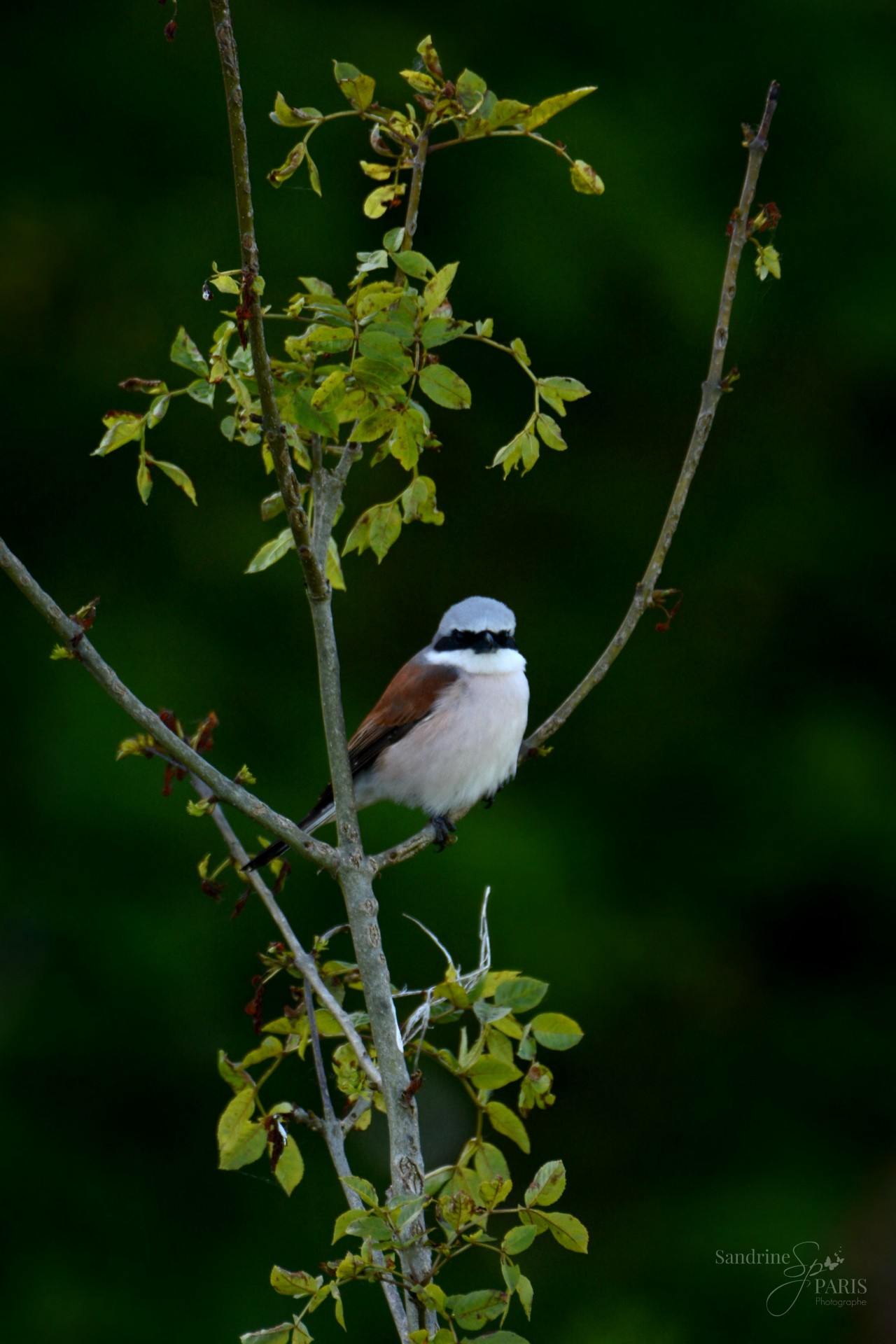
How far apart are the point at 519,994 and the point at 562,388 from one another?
68cm

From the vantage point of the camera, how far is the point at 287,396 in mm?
1379

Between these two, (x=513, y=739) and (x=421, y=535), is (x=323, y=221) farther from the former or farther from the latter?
(x=513, y=739)

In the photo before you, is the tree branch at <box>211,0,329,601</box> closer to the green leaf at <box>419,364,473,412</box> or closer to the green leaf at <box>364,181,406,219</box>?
the green leaf at <box>419,364,473,412</box>

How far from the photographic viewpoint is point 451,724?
104 inches

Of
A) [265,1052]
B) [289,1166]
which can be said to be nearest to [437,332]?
[265,1052]

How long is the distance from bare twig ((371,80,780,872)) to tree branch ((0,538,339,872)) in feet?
0.30

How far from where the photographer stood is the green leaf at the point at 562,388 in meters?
1.54

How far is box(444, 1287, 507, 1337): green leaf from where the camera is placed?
1.24 meters

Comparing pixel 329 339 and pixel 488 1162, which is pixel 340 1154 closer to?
pixel 488 1162

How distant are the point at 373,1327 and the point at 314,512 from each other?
3.80 metres

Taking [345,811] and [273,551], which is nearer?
[345,811]

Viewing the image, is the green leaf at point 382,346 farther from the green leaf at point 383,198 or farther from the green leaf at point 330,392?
the green leaf at point 383,198

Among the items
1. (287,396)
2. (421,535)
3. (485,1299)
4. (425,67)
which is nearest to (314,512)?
(287,396)

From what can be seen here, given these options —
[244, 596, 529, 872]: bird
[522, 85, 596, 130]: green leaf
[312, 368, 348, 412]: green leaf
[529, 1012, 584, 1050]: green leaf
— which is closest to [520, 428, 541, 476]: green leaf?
[312, 368, 348, 412]: green leaf
